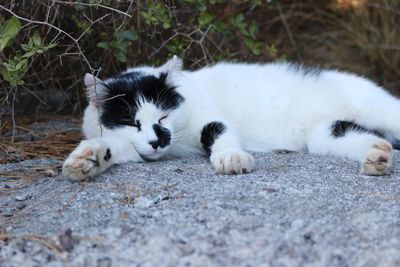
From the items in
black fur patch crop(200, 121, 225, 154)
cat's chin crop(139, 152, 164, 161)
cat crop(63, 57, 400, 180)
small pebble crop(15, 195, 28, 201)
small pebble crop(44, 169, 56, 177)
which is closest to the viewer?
small pebble crop(15, 195, 28, 201)

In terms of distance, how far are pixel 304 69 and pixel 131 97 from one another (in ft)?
4.76

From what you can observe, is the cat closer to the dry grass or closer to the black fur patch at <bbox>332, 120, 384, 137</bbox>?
the black fur patch at <bbox>332, 120, 384, 137</bbox>

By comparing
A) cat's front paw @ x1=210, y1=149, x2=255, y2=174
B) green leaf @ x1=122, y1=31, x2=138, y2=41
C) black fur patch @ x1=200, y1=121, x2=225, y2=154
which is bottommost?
cat's front paw @ x1=210, y1=149, x2=255, y2=174

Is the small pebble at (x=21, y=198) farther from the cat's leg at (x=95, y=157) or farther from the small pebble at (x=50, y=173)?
the small pebble at (x=50, y=173)

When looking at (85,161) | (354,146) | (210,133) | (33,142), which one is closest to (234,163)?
(210,133)

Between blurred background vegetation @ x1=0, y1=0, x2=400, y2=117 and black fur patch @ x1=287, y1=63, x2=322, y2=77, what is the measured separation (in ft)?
2.11

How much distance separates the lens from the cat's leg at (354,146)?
2.98 meters

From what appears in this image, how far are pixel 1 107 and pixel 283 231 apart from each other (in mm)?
2594

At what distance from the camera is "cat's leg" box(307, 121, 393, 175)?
298cm

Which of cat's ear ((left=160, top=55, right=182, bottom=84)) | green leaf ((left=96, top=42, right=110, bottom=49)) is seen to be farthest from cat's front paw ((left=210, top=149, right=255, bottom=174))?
green leaf ((left=96, top=42, right=110, bottom=49))

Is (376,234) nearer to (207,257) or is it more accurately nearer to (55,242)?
(207,257)

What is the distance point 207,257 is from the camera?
2.05m

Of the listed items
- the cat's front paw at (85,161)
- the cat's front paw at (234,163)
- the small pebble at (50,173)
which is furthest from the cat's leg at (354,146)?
the small pebble at (50,173)

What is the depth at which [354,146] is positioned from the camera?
349cm
